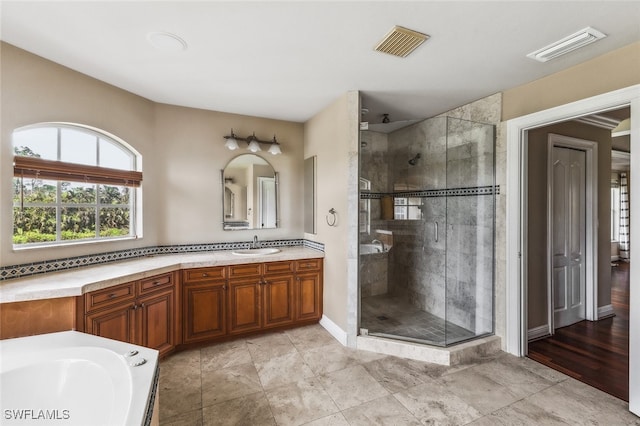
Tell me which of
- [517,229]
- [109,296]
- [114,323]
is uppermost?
[517,229]

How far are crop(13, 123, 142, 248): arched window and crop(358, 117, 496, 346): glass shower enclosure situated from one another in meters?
2.48

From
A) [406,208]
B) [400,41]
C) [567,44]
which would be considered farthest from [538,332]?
[400,41]

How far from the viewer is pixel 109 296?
2.22m

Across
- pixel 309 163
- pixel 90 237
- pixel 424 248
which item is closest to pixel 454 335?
pixel 424 248

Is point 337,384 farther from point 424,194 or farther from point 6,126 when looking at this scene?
point 6,126

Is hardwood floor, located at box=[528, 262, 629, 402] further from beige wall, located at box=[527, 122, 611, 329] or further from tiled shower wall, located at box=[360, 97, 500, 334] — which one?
tiled shower wall, located at box=[360, 97, 500, 334]

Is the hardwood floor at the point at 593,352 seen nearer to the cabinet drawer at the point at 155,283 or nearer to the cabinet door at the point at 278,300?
the cabinet door at the point at 278,300

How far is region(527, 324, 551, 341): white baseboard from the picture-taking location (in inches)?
120

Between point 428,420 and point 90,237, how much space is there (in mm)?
3207

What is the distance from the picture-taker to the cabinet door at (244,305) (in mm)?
3059

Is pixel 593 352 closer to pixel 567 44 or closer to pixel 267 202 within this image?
pixel 567 44

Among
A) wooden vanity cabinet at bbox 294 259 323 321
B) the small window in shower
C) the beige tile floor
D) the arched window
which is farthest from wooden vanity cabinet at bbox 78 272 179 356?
the small window in shower

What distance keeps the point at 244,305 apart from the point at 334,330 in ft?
3.37

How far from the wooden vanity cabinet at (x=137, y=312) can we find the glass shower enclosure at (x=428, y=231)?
1916 mm
